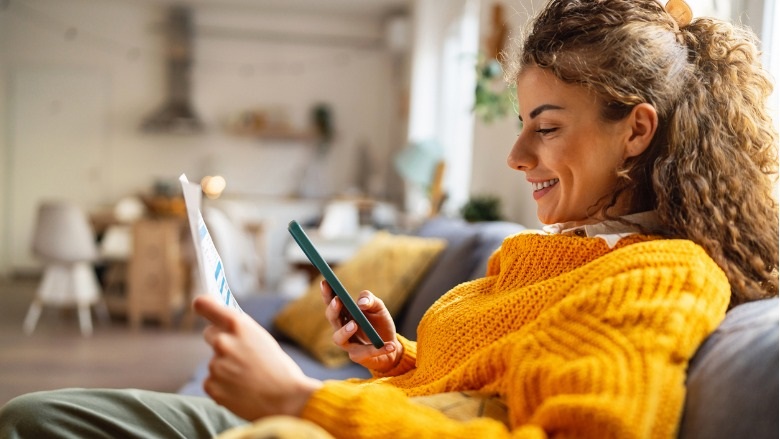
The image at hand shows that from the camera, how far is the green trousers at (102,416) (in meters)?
1.04

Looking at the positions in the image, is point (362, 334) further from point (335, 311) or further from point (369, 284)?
point (369, 284)

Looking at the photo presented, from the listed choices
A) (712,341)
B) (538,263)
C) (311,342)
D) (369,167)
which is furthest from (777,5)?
(369,167)

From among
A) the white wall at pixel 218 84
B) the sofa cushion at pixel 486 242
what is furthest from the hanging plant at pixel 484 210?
the white wall at pixel 218 84

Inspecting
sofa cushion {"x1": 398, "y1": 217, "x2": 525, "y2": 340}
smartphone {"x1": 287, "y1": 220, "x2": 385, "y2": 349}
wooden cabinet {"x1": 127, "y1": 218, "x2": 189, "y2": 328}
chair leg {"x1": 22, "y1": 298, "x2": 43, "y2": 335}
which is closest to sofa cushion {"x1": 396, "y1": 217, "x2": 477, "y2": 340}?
sofa cushion {"x1": 398, "y1": 217, "x2": 525, "y2": 340}

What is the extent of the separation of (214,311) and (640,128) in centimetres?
63

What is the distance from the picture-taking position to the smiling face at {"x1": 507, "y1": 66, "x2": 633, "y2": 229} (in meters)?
1.01

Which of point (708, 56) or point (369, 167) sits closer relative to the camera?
point (708, 56)

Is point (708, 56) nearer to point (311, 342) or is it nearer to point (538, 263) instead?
point (538, 263)

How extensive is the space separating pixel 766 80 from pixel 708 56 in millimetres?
110

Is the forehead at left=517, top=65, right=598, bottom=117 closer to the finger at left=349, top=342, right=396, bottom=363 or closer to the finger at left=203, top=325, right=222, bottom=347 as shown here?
the finger at left=349, top=342, right=396, bottom=363

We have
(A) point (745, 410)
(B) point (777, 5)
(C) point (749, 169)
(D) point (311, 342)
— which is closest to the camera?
(A) point (745, 410)

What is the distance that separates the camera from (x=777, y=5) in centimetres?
160

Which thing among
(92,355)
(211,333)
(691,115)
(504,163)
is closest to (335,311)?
(211,333)

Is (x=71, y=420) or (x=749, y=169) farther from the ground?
(x=749, y=169)
